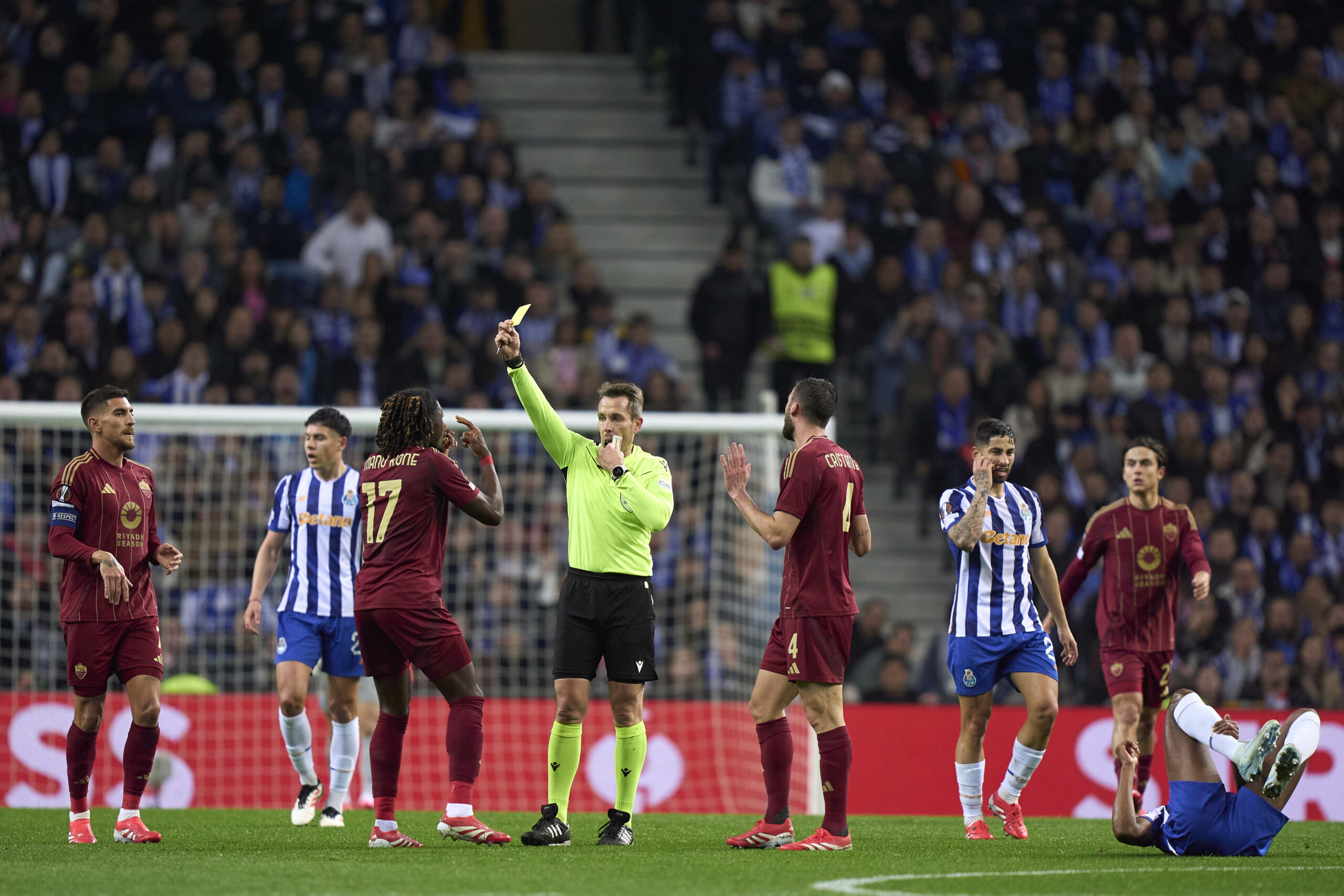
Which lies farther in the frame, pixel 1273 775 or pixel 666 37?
pixel 666 37

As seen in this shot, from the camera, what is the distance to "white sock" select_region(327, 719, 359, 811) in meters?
9.06

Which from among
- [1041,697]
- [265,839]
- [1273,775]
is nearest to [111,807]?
[265,839]

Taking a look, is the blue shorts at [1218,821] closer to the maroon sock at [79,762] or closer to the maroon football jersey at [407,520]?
the maroon football jersey at [407,520]

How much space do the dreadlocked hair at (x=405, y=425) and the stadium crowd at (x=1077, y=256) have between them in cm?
596

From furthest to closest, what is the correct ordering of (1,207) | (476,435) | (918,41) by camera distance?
(918,41), (1,207), (476,435)

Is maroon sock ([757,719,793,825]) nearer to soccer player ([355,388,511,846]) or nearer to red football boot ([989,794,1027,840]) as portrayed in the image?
soccer player ([355,388,511,846])

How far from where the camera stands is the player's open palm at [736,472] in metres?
7.20

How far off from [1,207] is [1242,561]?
11729 millimetres

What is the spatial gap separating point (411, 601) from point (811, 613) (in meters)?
1.86

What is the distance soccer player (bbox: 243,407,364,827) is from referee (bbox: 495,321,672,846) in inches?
73.7

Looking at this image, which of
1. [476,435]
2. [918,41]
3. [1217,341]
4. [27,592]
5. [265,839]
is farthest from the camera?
[918,41]

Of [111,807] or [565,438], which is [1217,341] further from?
[111,807]

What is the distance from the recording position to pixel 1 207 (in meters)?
14.9

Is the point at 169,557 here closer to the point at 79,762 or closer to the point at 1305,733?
the point at 79,762
